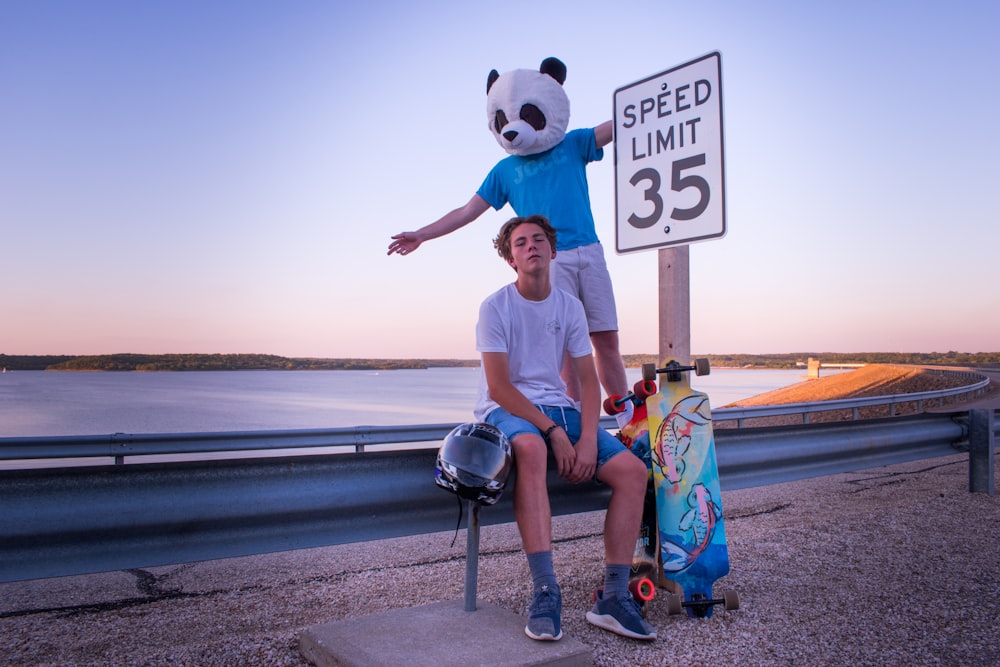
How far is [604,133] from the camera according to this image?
13.7 ft

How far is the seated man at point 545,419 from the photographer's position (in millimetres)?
2668

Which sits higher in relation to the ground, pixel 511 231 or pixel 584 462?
pixel 511 231

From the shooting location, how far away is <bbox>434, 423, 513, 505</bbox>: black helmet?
2529mm

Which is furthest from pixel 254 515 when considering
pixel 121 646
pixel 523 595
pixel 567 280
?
pixel 567 280

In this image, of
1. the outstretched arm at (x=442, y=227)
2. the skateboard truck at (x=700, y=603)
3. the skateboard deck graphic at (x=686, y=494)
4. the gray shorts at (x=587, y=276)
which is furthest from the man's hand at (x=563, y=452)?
the outstretched arm at (x=442, y=227)

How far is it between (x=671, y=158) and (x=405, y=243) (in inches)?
58.9

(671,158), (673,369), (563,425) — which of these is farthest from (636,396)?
(671,158)

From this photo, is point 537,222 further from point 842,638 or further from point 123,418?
point 123,418

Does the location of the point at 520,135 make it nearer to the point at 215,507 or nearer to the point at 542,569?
the point at 542,569

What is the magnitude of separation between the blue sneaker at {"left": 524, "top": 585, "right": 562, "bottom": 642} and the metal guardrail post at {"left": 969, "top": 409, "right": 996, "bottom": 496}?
4497mm

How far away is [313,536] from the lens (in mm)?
Answer: 2459

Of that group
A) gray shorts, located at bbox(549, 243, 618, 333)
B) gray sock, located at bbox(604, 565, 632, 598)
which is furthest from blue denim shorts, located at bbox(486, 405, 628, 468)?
gray shorts, located at bbox(549, 243, 618, 333)

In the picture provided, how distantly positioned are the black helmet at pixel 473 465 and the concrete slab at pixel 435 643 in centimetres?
44

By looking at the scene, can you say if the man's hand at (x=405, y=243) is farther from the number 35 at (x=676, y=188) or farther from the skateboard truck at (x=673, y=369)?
the skateboard truck at (x=673, y=369)
